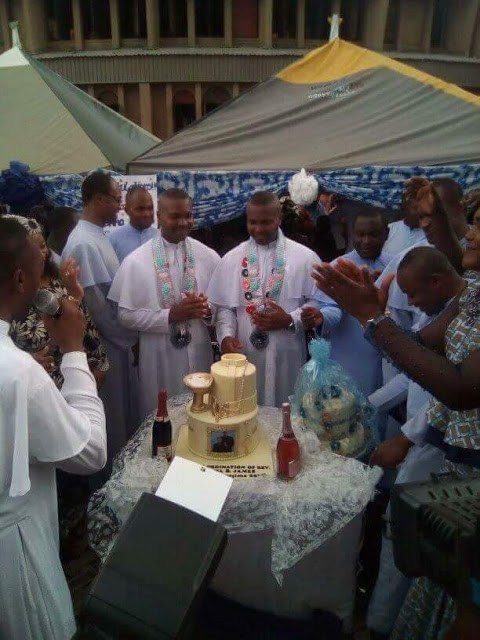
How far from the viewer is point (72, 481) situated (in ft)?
11.4

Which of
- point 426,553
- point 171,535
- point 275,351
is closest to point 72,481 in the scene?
point 275,351

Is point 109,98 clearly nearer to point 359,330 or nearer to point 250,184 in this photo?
point 250,184

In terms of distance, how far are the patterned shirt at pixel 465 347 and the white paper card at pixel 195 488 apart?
946mm

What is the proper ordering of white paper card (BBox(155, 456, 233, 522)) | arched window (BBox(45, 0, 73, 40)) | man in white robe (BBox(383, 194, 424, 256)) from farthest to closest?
arched window (BBox(45, 0, 73, 40)) → man in white robe (BBox(383, 194, 424, 256)) → white paper card (BBox(155, 456, 233, 522))

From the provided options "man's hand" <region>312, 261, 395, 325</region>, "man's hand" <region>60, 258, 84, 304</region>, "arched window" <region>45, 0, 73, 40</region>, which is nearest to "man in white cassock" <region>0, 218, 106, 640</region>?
"man's hand" <region>60, 258, 84, 304</region>

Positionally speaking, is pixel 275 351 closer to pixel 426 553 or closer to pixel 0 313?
pixel 0 313

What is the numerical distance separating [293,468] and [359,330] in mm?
1821

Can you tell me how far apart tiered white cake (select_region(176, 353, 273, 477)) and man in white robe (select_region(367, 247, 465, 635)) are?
660mm

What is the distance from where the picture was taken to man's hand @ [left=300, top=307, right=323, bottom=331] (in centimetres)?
362

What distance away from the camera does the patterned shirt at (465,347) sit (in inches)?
73.4

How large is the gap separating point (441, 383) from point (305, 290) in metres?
2.24

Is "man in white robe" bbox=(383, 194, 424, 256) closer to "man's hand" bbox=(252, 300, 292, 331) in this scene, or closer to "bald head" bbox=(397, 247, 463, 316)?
"man's hand" bbox=(252, 300, 292, 331)

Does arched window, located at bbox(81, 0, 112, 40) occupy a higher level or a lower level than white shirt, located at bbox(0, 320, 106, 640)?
higher

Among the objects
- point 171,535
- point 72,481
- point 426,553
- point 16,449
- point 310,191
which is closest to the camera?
point 426,553
